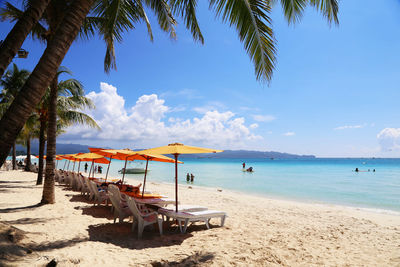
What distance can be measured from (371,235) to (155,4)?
8324 millimetres

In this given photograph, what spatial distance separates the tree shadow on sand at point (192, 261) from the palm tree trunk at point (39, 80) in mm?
2516

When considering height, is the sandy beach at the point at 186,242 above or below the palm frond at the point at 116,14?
below

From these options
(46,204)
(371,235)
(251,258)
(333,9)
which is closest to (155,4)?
(333,9)

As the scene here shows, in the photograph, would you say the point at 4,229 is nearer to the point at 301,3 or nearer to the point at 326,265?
the point at 326,265

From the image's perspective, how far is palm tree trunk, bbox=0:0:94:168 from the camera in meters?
2.63

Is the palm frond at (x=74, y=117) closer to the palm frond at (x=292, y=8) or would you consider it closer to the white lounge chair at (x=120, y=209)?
the white lounge chair at (x=120, y=209)

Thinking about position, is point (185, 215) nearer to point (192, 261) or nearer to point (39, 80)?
point (192, 261)

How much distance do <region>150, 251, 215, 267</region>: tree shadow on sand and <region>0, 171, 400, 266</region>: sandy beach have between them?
0.02 meters

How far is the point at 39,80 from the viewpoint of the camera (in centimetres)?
284

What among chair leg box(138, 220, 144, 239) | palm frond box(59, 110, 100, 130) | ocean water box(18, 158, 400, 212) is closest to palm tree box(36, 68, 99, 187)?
palm frond box(59, 110, 100, 130)

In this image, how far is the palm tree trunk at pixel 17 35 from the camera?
2.99 m

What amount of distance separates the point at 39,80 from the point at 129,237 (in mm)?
3580

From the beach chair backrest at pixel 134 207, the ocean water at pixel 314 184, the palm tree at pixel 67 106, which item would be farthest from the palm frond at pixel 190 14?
the ocean water at pixel 314 184

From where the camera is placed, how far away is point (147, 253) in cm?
410
